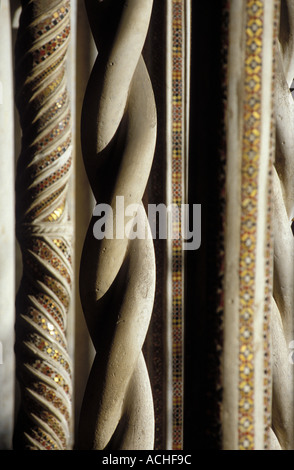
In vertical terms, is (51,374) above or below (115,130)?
below

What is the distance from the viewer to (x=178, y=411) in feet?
3.84

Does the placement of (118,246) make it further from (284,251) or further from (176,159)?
(176,159)

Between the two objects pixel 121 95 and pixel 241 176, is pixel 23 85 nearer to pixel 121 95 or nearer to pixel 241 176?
pixel 121 95

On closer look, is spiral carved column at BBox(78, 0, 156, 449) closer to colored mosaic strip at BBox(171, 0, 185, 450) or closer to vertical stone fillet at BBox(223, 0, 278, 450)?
vertical stone fillet at BBox(223, 0, 278, 450)

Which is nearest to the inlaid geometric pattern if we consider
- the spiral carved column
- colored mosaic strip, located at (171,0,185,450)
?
colored mosaic strip, located at (171,0,185,450)

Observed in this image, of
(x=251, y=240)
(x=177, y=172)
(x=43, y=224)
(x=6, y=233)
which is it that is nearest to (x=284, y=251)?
(x=251, y=240)

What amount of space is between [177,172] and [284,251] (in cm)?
61

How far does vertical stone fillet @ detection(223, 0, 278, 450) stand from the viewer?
40 cm

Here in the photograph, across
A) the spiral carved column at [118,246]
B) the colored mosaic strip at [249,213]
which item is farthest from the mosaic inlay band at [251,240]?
the spiral carved column at [118,246]

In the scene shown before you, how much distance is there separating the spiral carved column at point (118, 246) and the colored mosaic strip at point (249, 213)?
12 cm

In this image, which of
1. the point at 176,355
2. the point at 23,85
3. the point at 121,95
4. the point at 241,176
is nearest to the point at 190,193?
the point at 241,176

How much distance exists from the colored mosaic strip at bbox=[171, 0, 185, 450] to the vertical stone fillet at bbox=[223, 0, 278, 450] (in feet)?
2.32

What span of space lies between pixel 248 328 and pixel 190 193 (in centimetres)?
12

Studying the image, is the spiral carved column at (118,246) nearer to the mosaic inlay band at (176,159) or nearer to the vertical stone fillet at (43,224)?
the vertical stone fillet at (43,224)
